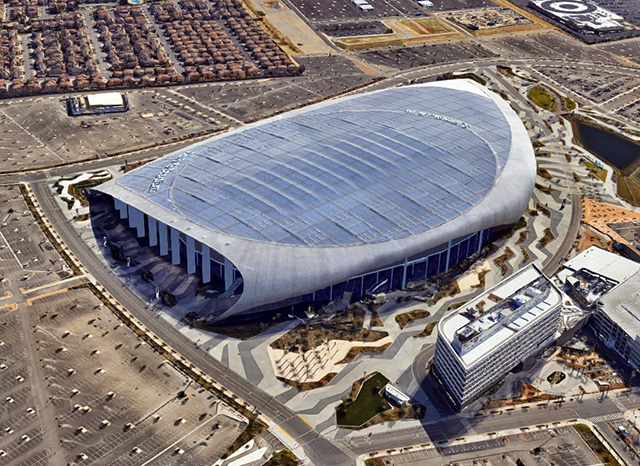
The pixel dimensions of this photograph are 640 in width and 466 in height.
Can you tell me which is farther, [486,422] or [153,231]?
[153,231]

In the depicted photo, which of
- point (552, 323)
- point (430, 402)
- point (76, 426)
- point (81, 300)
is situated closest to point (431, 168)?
point (552, 323)

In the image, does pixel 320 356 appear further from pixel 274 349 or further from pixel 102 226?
pixel 102 226

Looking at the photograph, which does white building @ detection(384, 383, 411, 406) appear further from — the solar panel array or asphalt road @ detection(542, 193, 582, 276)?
asphalt road @ detection(542, 193, 582, 276)

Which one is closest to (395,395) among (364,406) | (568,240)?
(364,406)

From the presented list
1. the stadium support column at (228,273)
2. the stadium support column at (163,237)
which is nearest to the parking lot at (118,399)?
the stadium support column at (163,237)

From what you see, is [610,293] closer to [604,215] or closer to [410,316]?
[410,316]

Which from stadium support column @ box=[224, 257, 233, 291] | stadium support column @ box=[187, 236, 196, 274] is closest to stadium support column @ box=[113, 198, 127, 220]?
stadium support column @ box=[187, 236, 196, 274]
